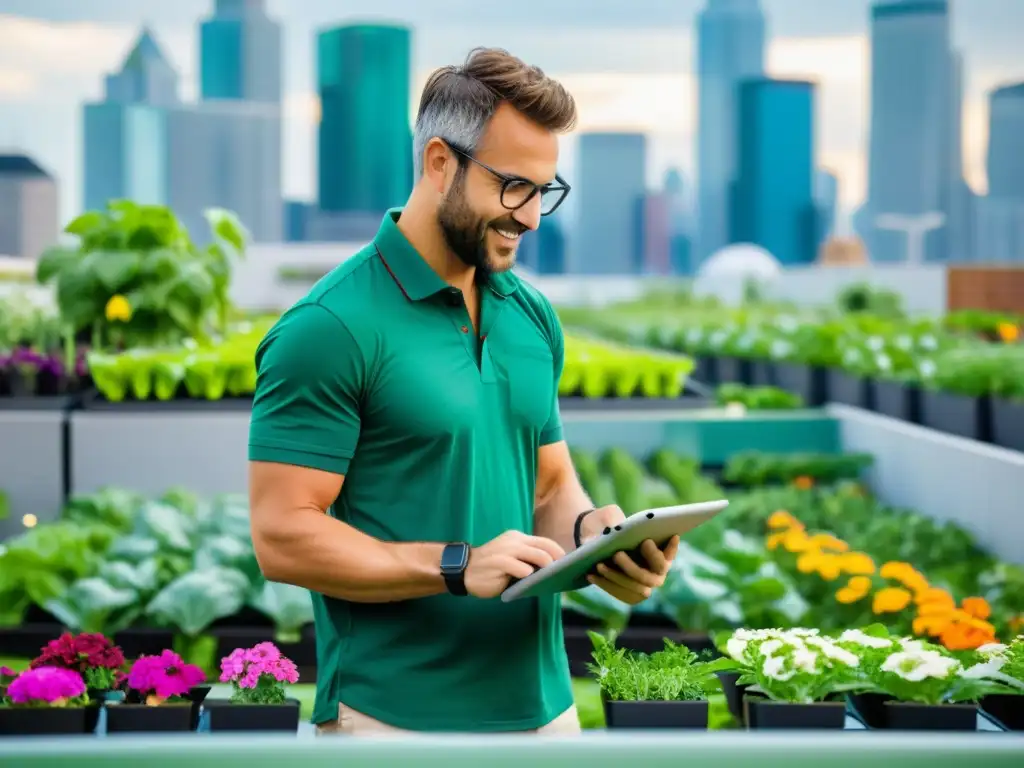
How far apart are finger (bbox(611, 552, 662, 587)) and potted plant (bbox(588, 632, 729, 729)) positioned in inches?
11.3

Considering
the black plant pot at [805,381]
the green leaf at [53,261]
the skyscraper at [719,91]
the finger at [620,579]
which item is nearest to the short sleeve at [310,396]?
the finger at [620,579]

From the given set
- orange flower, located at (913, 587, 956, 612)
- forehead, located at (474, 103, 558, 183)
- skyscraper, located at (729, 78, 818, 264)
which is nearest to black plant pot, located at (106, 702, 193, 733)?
forehead, located at (474, 103, 558, 183)

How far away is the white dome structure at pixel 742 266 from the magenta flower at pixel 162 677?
77.7ft

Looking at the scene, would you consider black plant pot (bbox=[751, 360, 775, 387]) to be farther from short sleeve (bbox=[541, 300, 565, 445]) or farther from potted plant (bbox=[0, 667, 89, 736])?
potted plant (bbox=[0, 667, 89, 736])

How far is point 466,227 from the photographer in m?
1.66

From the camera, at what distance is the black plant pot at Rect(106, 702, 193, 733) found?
186 centimetres

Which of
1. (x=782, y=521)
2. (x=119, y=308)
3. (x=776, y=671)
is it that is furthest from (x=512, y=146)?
(x=119, y=308)

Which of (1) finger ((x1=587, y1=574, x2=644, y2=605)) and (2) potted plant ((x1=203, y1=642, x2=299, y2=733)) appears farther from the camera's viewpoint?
(2) potted plant ((x1=203, y1=642, x2=299, y2=733))

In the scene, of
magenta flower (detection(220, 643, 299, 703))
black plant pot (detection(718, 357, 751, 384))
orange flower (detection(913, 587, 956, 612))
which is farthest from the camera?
black plant pot (detection(718, 357, 751, 384))

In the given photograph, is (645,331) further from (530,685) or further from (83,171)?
(83,171)

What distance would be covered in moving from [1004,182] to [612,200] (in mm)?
28606

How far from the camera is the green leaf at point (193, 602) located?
11.6ft

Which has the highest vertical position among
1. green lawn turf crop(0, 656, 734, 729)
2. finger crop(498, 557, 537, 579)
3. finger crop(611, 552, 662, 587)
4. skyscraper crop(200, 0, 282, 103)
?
skyscraper crop(200, 0, 282, 103)

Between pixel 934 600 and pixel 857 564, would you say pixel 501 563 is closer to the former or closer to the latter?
pixel 934 600
